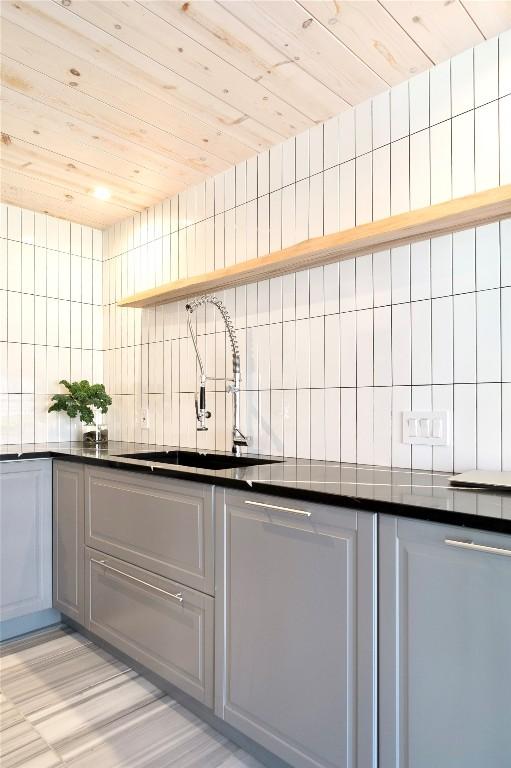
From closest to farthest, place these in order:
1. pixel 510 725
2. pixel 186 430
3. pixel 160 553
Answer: pixel 510 725
pixel 160 553
pixel 186 430

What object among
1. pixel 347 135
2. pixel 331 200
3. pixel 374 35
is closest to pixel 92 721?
pixel 331 200

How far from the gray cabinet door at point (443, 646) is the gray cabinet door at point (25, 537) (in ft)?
5.67

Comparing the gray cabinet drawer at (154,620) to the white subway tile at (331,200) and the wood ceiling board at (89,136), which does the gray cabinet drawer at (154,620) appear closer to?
the white subway tile at (331,200)

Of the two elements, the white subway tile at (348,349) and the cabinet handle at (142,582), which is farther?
the white subway tile at (348,349)

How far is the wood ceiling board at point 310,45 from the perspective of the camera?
138cm

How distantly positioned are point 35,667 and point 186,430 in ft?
3.75

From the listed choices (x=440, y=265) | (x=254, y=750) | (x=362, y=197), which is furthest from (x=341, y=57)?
(x=254, y=750)

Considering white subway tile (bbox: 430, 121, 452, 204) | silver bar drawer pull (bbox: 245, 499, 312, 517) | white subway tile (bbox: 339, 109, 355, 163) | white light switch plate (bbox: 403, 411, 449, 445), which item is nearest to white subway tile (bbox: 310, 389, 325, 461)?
white light switch plate (bbox: 403, 411, 449, 445)

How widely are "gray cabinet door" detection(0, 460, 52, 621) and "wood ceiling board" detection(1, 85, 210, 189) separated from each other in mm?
1399

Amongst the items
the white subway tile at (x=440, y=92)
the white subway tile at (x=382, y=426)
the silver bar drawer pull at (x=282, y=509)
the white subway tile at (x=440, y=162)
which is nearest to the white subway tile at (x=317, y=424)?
the white subway tile at (x=382, y=426)

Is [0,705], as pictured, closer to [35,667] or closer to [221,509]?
[35,667]

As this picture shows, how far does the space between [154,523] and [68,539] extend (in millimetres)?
724

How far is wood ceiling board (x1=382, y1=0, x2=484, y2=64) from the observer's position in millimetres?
1362

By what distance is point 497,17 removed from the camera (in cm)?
140
